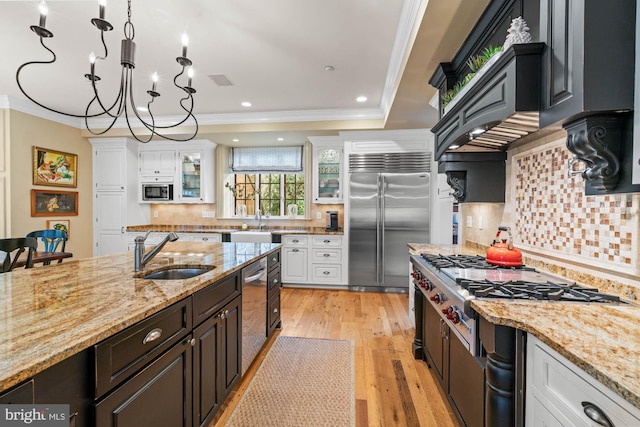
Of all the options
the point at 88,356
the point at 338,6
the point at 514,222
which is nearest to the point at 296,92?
the point at 338,6

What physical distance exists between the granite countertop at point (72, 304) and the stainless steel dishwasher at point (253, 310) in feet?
0.72

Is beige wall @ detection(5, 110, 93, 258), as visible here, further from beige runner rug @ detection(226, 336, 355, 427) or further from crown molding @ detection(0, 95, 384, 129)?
beige runner rug @ detection(226, 336, 355, 427)

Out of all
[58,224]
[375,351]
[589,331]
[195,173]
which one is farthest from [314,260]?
[58,224]

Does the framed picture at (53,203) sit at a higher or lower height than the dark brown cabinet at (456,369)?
higher

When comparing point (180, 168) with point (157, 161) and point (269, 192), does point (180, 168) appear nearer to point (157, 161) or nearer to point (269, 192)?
point (157, 161)

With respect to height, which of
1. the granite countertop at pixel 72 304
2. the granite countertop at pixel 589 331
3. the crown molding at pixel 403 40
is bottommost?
the granite countertop at pixel 589 331

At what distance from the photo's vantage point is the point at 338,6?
2.13 meters

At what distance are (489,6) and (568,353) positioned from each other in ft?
6.26

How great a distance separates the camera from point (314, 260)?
15.4ft

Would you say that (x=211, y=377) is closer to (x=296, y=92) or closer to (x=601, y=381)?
(x=601, y=381)

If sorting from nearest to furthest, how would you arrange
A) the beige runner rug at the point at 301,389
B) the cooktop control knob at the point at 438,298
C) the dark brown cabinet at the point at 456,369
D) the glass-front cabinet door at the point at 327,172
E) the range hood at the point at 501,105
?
1. the range hood at the point at 501,105
2. the dark brown cabinet at the point at 456,369
3. the cooktop control knob at the point at 438,298
4. the beige runner rug at the point at 301,389
5. the glass-front cabinet door at the point at 327,172

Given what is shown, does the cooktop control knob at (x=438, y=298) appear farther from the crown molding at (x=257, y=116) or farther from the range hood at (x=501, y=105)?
the crown molding at (x=257, y=116)

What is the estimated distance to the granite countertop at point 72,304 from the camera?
2.53ft

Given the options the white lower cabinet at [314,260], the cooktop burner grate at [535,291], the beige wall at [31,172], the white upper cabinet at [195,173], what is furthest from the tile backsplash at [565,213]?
the beige wall at [31,172]
